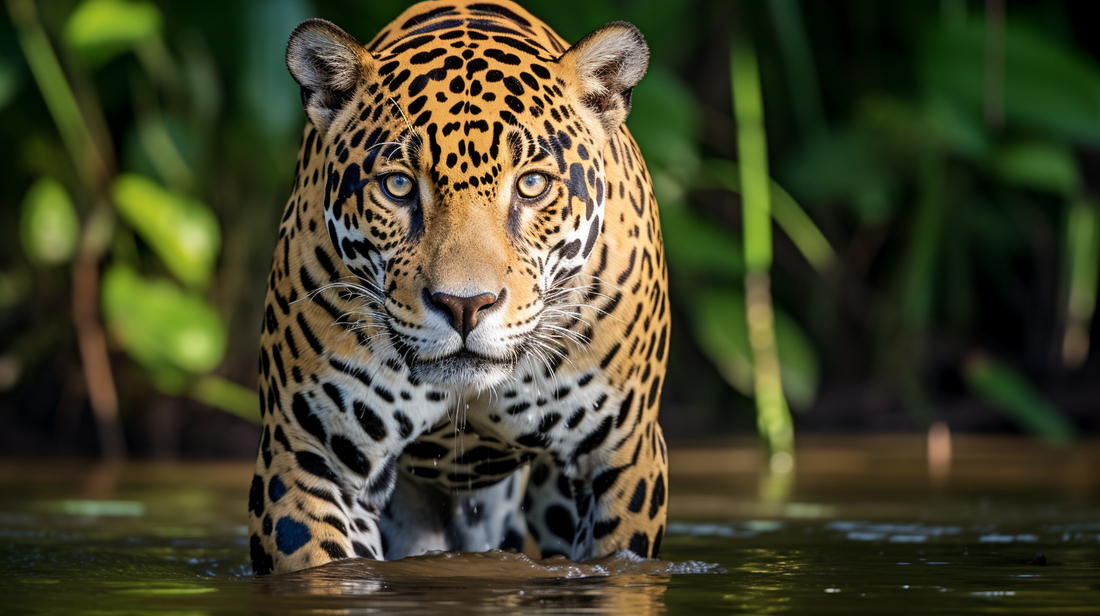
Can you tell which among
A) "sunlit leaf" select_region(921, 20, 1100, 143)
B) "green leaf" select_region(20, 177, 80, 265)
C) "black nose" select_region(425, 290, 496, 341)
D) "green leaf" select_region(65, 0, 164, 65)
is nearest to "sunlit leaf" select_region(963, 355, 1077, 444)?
"sunlit leaf" select_region(921, 20, 1100, 143)

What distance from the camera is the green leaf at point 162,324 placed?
7.53 m

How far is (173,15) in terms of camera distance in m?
8.64

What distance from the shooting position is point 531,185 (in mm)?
3469

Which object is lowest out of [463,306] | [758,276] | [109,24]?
[463,306]

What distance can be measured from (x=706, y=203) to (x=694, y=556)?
6.78 metres

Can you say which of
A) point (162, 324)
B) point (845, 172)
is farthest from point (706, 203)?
point (162, 324)

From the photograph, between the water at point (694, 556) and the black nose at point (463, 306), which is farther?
the black nose at point (463, 306)

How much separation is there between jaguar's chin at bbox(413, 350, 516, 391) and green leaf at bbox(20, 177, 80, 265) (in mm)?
5407

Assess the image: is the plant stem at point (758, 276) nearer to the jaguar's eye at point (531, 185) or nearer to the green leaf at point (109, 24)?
the green leaf at point (109, 24)

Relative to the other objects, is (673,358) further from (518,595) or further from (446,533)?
(518,595)

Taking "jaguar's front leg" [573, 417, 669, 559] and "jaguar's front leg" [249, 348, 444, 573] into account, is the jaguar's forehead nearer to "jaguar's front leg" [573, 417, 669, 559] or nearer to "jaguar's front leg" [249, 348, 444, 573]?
"jaguar's front leg" [249, 348, 444, 573]

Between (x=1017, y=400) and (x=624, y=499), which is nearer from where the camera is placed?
(x=624, y=499)

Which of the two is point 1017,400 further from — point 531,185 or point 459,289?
point 459,289

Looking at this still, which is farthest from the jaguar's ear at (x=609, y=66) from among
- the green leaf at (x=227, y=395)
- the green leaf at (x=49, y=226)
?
the green leaf at (x=49, y=226)
